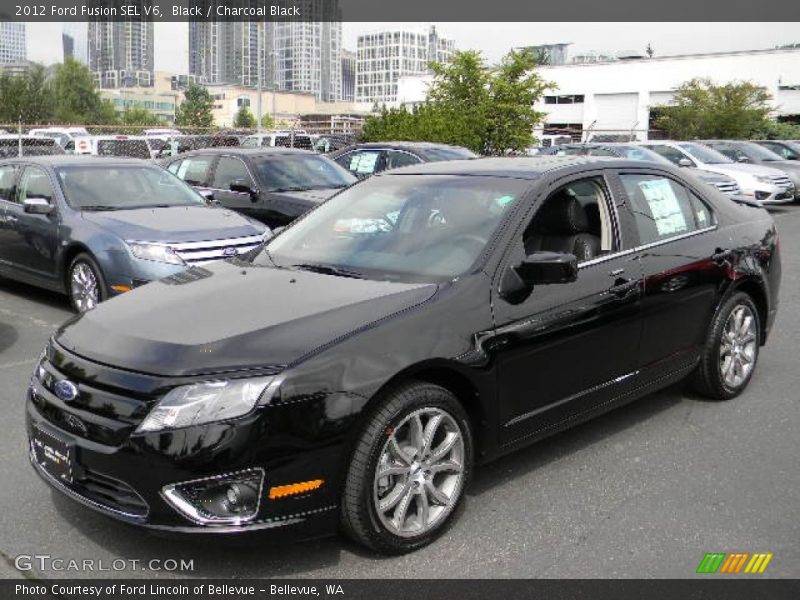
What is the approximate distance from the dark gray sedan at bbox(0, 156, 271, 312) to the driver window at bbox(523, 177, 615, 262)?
3.73 m

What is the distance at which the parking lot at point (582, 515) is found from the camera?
11.0 ft

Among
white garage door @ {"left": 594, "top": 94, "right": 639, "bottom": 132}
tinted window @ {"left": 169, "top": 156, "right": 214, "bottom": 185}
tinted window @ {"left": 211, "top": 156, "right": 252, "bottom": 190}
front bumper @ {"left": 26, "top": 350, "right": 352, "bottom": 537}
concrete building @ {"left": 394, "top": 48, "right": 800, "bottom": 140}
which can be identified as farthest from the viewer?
white garage door @ {"left": 594, "top": 94, "right": 639, "bottom": 132}

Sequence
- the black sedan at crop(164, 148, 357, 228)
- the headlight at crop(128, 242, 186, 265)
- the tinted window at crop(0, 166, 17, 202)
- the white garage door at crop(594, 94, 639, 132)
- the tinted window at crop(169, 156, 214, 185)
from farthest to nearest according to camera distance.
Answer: the white garage door at crop(594, 94, 639, 132), the tinted window at crop(169, 156, 214, 185), the black sedan at crop(164, 148, 357, 228), the tinted window at crop(0, 166, 17, 202), the headlight at crop(128, 242, 186, 265)

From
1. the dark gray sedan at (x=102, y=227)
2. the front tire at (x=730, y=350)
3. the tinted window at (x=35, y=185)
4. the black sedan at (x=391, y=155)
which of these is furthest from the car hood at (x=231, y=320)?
the black sedan at (x=391, y=155)

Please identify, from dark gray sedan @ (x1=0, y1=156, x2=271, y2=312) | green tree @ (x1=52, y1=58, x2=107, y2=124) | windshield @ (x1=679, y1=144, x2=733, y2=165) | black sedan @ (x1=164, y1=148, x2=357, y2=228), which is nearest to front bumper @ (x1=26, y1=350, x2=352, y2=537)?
dark gray sedan @ (x1=0, y1=156, x2=271, y2=312)

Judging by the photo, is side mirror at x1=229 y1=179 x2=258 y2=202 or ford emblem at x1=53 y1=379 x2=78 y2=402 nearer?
ford emblem at x1=53 y1=379 x2=78 y2=402

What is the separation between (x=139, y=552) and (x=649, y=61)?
214ft

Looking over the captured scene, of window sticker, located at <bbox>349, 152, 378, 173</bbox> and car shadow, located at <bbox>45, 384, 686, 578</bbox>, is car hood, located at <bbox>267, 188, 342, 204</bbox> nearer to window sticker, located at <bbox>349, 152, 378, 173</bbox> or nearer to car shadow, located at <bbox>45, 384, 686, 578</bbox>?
window sticker, located at <bbox>349, 152, 378, 173</bbox>

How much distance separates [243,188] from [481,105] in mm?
10283

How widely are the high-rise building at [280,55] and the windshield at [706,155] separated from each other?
66673 mm

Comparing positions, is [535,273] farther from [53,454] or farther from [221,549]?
[53,454]

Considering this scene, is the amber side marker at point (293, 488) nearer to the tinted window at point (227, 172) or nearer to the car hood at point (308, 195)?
the car hood at point (308, 195)

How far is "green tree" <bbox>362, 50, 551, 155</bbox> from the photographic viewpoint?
18.7 meters

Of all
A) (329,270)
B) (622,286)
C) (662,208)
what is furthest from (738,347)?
(329,270)
